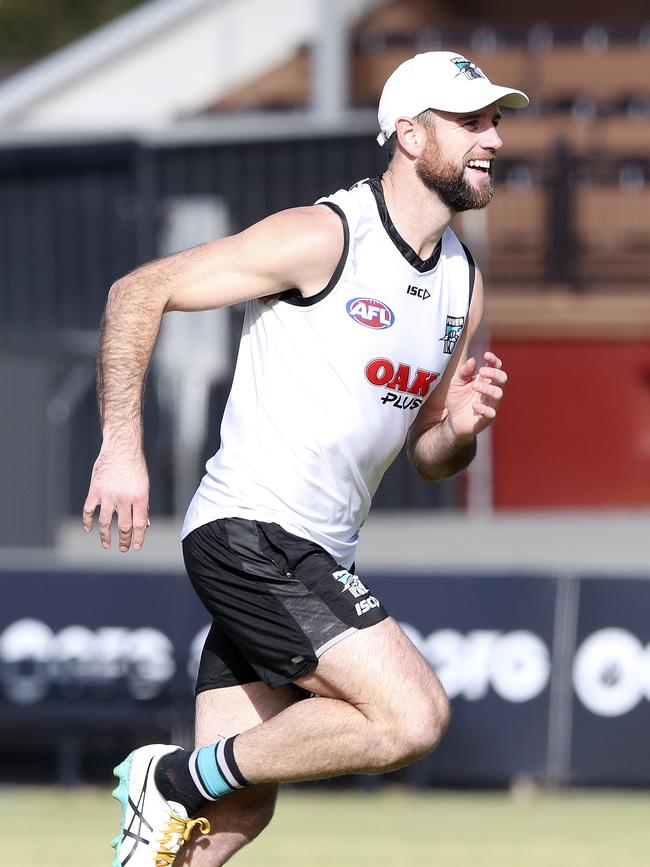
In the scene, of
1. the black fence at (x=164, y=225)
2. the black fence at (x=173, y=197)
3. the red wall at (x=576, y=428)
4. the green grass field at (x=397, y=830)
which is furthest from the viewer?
the red wall at (x=576, y=428)

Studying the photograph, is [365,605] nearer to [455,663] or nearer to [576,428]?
[455,663]

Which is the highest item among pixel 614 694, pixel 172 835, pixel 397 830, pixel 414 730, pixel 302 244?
pixel 302 244

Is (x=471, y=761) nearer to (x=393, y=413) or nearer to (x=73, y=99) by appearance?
(x=393, y=413)

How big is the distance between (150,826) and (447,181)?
2.09m

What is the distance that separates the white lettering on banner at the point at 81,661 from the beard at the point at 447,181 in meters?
4.91

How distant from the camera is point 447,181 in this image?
16.9ft

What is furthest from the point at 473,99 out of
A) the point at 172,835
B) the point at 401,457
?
the point at 401,457

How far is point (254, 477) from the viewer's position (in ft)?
16.8

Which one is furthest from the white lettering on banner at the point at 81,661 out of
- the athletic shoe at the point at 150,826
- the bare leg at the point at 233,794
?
the athletic shoe at the point at 150,826

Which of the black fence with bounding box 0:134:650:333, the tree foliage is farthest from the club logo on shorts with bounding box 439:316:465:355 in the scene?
the tree foliage

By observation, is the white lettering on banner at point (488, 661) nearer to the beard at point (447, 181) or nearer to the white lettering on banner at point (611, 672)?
the white lettering on banner at point (611, 672)

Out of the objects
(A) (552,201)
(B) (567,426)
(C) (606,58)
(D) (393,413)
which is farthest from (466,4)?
(D) (393,413)

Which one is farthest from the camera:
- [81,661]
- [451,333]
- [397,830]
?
[81,661]

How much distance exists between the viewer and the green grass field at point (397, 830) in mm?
7820
